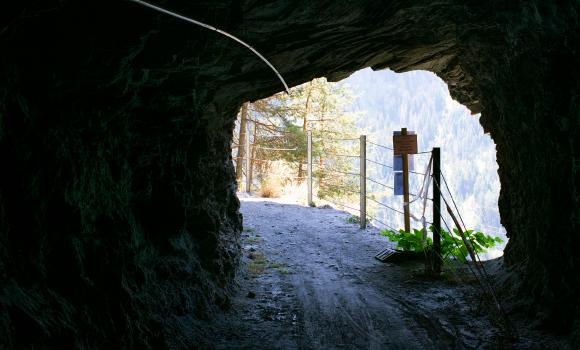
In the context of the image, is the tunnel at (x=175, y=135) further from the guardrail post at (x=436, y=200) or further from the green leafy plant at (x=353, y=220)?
the green leafy plant at (x=353, y=220)

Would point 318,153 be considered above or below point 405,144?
above

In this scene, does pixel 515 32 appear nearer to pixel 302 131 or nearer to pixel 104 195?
Result: pixel 104 195

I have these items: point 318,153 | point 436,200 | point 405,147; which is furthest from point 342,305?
point 318,153

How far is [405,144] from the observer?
26.5 ft

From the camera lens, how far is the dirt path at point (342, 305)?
14.2ft

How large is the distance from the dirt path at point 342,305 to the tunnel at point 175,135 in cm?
45

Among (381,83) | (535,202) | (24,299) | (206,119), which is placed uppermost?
(381,83)

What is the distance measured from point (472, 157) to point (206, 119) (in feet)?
249

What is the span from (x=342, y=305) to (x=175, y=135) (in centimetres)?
262

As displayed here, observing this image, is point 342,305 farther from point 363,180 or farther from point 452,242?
point 363,180

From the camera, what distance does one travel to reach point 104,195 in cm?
349

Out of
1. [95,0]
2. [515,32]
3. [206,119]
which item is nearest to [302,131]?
[206,119]

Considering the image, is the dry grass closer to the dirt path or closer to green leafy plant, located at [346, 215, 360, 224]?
green leafy plant, located at [346, 215, 360, 224]

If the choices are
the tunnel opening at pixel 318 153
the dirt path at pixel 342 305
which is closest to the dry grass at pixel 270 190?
the tunnel opening at pixel 318 153
